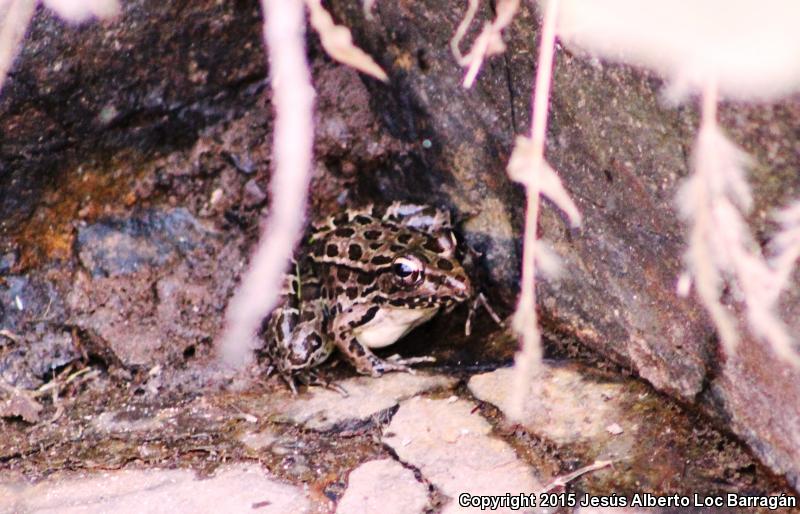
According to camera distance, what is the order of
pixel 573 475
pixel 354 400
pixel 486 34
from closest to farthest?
pixel 486 34, pixel 573 475, pixel 354 400

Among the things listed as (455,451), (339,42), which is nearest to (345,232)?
(339,42)

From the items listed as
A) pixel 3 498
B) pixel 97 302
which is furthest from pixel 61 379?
pixel 3 498

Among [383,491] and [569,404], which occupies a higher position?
[569,404]

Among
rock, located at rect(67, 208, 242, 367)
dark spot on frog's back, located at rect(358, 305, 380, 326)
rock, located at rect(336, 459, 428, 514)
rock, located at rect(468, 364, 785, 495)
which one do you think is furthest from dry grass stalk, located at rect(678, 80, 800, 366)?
rock, located at rect(67, 208, 242, 367)

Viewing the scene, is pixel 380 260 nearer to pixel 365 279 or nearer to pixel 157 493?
pixel 365 279

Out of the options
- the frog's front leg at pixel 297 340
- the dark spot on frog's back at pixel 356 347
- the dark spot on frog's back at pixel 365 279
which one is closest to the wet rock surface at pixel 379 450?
the frog's front leg at pixel 297 340

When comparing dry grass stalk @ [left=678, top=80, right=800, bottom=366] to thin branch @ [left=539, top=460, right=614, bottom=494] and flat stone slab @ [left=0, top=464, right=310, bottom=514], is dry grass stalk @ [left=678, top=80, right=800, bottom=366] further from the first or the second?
flat stone slab @ [left=0, top=464, right=310, bottom=514]

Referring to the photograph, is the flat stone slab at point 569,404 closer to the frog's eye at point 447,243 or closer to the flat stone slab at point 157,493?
the frog's eye at point 447,243
